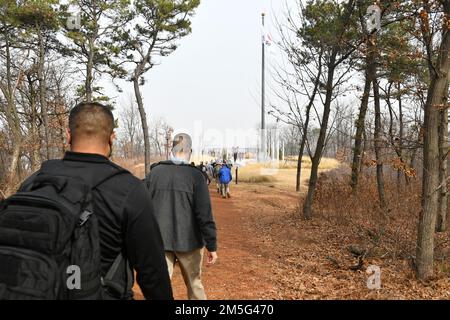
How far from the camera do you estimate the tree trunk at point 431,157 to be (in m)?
5.48

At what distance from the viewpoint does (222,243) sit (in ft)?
31.4

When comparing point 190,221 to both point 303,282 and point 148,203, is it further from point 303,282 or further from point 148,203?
point 303,282

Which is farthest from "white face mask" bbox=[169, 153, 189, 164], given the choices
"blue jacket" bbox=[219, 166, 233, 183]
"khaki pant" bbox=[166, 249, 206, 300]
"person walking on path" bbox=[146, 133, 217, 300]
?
"blue jacket" bbox=[219, 166, 233, 183]

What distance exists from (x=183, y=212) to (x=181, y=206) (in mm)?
67

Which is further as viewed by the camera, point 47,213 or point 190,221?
point 190,221

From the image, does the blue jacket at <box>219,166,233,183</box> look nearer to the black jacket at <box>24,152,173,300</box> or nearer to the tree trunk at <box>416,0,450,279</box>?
the tree trunk at <box>416,0,450,279</box>

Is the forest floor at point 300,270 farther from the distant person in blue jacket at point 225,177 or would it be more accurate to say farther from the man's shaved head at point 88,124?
the distant person in blue jacket at point 225,177

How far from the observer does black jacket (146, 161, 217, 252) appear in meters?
4.03

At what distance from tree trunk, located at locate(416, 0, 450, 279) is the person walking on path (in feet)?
11.3

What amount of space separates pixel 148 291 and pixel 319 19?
1258 centimetres

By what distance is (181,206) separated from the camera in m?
4.10

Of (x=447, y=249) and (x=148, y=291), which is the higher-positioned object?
(x=148, y=291)

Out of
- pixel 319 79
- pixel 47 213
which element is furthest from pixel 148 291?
pixel 319 79

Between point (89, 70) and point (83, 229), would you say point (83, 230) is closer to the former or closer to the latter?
point (83, 229)
